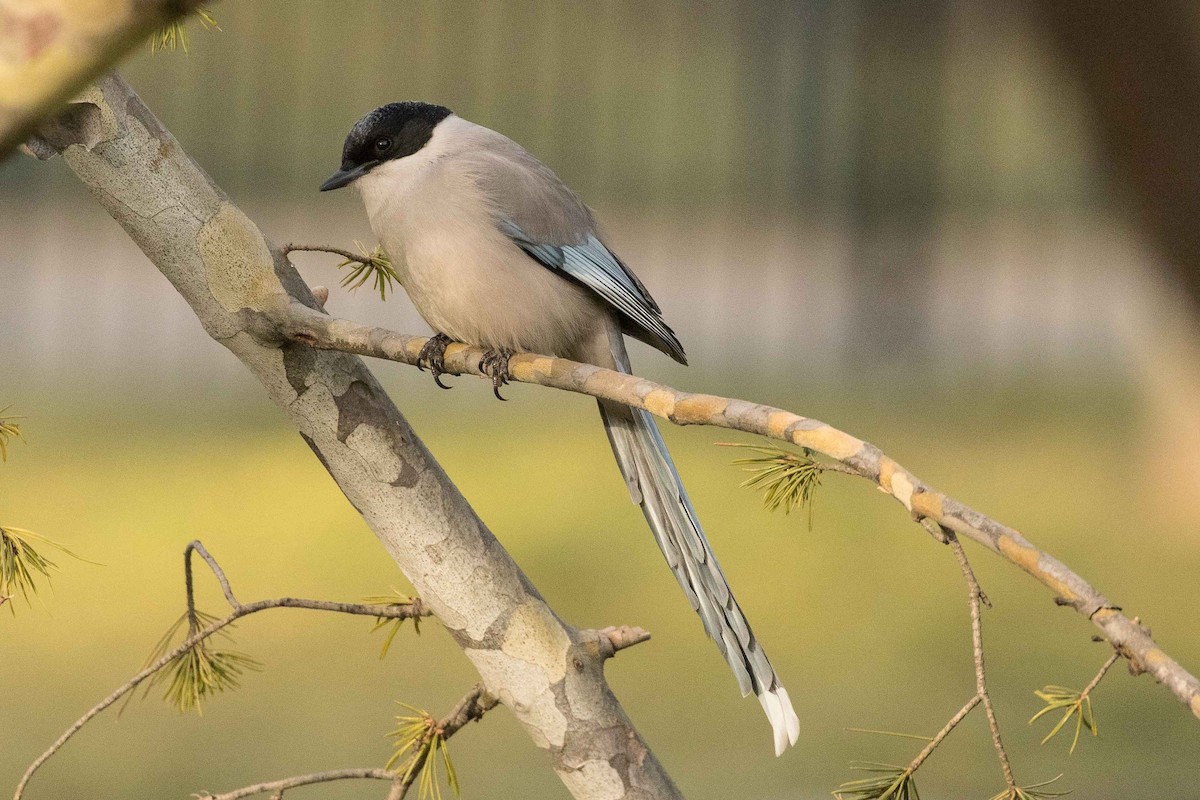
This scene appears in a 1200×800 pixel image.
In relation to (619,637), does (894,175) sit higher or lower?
higher

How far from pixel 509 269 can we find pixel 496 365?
163 millimetres

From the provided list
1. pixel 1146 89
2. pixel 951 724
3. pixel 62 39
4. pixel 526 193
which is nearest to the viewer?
pixel 62 39

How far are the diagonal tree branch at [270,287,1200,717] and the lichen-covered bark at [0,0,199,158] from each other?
0.64 metres

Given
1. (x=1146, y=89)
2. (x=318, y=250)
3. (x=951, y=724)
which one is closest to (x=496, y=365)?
(x=318, y=250)

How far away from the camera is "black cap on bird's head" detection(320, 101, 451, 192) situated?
2.00 m

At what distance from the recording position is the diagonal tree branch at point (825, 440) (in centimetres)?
86

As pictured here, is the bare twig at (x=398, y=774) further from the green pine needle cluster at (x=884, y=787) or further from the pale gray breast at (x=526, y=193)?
the pale gray breast at (x=526, y=193)

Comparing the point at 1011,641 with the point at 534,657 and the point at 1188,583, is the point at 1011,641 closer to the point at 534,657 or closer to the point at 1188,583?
the point at 1188,583

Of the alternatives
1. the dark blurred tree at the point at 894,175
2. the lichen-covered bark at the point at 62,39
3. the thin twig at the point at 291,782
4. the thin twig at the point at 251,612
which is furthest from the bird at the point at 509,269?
the dark blurred tree at the point at 894,175

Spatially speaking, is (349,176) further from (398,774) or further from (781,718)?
(781,718)

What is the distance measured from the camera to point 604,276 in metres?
1.92

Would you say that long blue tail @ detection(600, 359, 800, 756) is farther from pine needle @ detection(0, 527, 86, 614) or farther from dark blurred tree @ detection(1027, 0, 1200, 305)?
dark blurred tree @ detection(1027, 0, 1200, 305)

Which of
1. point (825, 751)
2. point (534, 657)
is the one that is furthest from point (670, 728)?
point (534, 657)

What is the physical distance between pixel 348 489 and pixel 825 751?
2156mm
